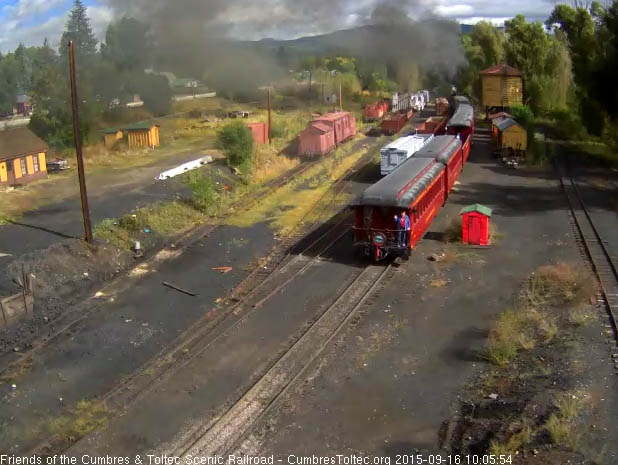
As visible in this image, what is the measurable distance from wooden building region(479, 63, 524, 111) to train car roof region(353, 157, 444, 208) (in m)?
29.7

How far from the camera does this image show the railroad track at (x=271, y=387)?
9739 mm

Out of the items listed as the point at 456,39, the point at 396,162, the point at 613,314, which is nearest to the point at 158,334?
the point at 613,314

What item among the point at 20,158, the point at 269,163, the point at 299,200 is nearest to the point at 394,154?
the point at 299,200

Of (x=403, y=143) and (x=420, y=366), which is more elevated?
(x=403, y=143)

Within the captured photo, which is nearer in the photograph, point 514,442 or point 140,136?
point 514,442

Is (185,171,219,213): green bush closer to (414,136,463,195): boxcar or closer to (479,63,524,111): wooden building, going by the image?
(414,136,463,195): boxcar

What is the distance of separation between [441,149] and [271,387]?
52.2ft

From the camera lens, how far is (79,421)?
10570mm

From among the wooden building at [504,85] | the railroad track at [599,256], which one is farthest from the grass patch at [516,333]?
the wooden building at [504,85]

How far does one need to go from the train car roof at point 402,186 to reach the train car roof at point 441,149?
171cm

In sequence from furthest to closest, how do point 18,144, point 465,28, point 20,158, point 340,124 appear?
point 465,28, point 340,124, point 18,144, point 20,158

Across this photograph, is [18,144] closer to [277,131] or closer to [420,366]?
[277,131]

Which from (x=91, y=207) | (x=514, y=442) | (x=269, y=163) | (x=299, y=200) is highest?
(x=269, y=163)

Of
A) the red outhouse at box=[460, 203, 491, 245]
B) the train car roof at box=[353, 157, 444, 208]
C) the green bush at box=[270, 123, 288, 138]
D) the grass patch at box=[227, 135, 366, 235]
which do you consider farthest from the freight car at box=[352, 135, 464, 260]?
the green bush at box=[270, 123, 288, 138]
